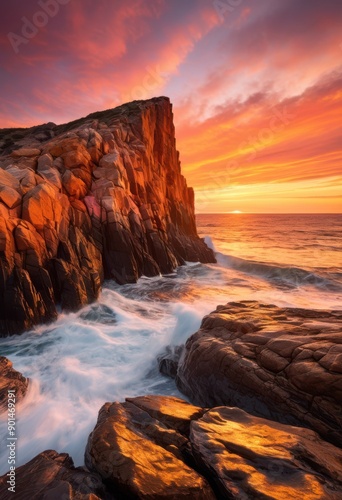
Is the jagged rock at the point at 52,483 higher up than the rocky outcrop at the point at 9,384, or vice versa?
the jagged rock at the point at 52,483

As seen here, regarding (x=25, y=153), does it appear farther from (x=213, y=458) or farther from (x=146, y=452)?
(x=213, y=458)

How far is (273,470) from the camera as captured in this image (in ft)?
11.0

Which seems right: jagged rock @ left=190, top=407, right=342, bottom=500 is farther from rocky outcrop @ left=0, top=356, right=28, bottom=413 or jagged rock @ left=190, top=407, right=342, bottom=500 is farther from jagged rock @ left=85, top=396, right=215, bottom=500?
rocky outcrop @ left=0, top=356, right=28, bottom=413

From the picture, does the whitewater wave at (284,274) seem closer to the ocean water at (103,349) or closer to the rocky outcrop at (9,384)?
the ocean water at (103,349)

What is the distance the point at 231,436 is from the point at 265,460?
1.95ft

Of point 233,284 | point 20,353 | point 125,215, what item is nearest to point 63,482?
point 20,353

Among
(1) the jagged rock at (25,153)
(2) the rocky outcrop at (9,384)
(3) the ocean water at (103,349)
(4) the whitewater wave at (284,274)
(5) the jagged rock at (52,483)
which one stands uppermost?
(1) the jagged rock at (25,153)

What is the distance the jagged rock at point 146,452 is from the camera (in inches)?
126

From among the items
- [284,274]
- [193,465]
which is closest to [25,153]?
[193,465]

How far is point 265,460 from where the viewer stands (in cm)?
349

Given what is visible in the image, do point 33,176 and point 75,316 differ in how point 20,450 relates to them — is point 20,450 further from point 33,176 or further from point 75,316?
point 33,176

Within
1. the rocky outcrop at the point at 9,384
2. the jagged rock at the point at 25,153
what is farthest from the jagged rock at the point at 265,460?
the jagged rock at the point at 25,153

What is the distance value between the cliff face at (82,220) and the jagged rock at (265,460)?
10443 mm

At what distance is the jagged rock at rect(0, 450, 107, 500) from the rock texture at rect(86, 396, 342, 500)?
176 mm
